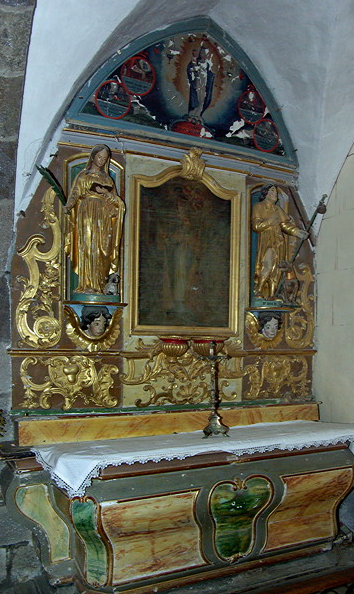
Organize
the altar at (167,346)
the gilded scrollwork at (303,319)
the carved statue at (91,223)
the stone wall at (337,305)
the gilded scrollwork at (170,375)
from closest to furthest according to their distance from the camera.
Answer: the altar at (167,346) → the carved statue at (91,223) → the gilded scrollwork at (170,375) → the stone wall at (337,305) → the gilded scrollwork at (303,319)

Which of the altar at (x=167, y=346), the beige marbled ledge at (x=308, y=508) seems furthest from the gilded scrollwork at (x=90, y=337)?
the beige marbled ledge at (x=308, y=508)

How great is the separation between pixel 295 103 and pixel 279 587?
3.82 metres

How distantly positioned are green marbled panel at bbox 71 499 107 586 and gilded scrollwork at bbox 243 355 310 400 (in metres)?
1.76

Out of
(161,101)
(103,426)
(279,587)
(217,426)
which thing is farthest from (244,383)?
(161,101)

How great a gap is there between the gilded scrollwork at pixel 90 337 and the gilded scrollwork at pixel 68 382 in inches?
4.0

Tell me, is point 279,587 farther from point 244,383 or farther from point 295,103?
point 295,103

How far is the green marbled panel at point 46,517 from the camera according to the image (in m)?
3.29

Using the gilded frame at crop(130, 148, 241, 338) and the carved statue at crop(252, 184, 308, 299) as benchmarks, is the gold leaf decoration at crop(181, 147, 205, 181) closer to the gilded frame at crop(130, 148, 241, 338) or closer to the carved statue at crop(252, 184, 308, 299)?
the gilded frame at crop(130, 148, 241, 338)

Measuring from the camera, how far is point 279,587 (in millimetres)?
3270

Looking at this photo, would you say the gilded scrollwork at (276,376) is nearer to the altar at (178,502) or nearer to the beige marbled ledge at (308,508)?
the altar at (178,502)

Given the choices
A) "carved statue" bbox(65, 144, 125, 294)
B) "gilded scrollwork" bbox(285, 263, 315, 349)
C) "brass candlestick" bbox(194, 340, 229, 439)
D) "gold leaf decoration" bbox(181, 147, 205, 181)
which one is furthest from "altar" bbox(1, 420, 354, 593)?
"gold leaf decoration" bbox(181, 147, 205, 181)

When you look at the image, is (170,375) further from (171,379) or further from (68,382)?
(68,382)

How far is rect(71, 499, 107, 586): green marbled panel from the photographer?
296 cm

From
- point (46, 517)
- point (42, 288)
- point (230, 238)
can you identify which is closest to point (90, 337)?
point (42, 288)
